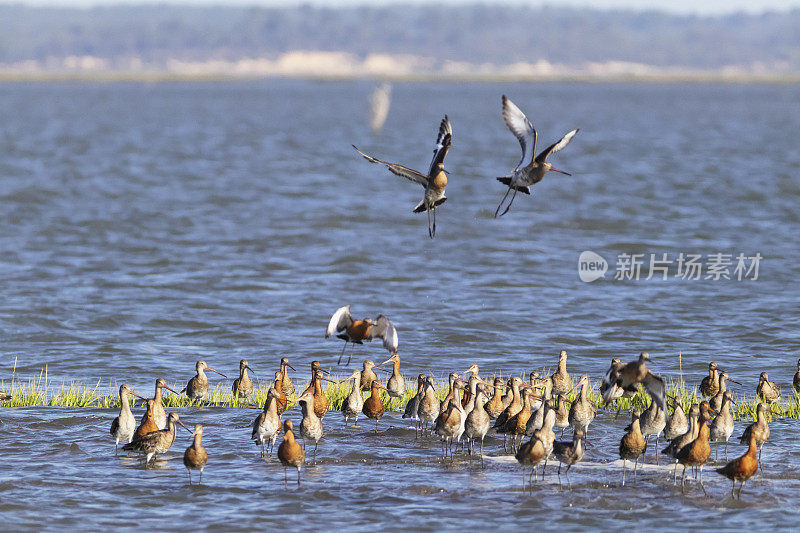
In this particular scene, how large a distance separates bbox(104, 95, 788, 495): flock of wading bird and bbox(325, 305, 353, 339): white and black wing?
0.02 m

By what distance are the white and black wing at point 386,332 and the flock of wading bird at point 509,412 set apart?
15 mm

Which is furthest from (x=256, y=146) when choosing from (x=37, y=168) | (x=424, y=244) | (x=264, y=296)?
(x=264, y=296)

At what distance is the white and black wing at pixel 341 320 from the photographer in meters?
15.6

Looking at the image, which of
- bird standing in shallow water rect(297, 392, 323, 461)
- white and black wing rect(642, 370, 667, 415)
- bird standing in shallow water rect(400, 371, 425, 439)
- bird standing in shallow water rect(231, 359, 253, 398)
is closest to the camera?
white and black wing rect(642, 370, 667, 415)

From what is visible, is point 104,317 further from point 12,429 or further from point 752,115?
point 752,115

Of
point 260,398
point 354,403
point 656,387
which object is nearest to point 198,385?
point 260,398

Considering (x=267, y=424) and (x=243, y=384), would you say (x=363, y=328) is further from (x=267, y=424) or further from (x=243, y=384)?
(x=243, y=384)

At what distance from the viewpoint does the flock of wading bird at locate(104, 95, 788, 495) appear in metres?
15.3

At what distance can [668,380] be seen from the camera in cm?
2184

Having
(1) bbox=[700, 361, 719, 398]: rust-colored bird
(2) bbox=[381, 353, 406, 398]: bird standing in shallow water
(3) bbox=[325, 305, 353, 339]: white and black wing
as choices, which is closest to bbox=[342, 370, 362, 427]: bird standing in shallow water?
(2) bbox=[381, 353, 406, 398]: bird standing in shallow water

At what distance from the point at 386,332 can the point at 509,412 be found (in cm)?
238

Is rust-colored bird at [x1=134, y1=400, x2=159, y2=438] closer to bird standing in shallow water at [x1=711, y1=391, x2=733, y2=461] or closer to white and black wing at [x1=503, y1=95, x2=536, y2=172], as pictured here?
white and black wing at [x1=503, y1=95, x2=536, y2=172]

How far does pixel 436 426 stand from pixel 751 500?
4209 mm

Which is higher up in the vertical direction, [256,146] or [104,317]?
[256,146]
